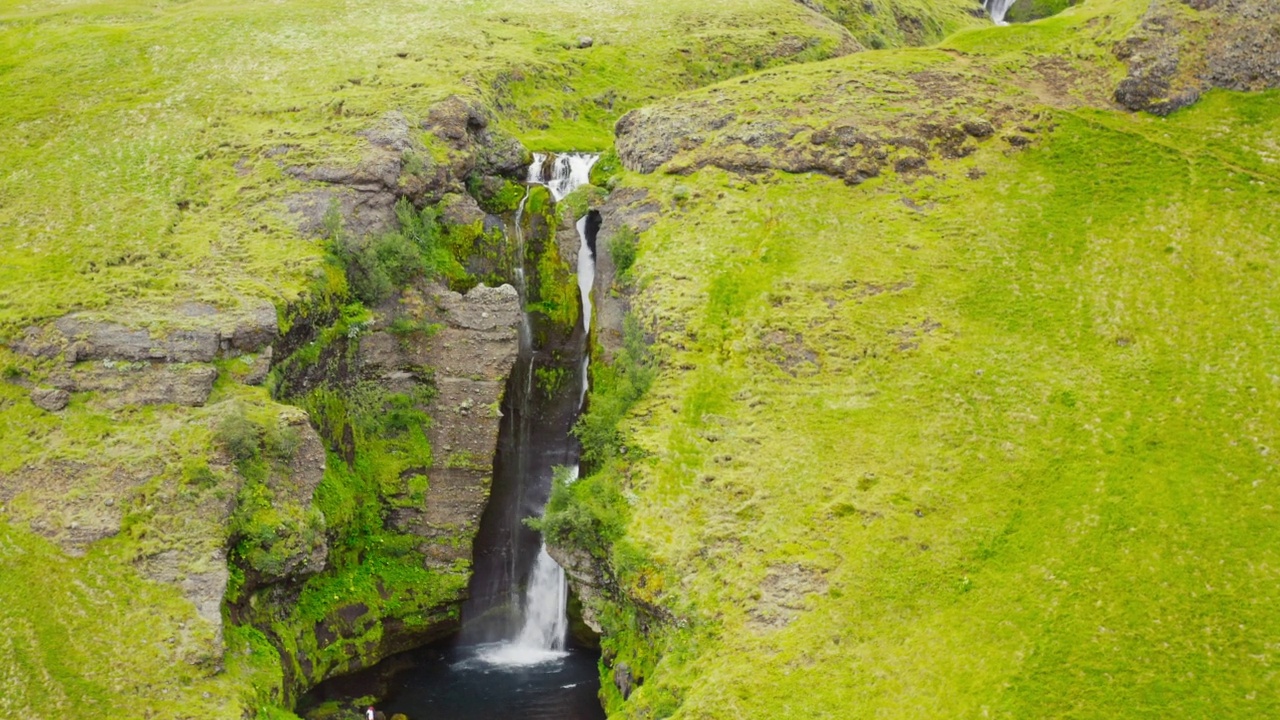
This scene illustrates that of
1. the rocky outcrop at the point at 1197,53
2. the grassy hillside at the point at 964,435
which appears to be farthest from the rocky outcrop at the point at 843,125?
the rocky outcrop at the point at 1197,53

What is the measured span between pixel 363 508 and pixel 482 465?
520cm

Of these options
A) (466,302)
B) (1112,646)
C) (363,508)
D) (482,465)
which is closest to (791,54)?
(466,302)

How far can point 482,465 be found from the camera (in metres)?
40.7

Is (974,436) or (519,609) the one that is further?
(519,609)

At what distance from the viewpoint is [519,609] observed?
4062 cm

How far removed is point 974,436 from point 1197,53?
28.1 m

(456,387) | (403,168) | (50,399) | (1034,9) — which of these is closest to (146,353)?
(50,399)

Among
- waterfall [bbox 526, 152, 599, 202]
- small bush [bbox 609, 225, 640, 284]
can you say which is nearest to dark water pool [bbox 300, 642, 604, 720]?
small bush [bbox 609, 225, 640, 284]

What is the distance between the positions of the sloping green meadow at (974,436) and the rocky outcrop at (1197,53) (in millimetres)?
1482

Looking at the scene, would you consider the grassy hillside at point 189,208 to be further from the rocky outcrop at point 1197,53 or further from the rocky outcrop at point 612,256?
the rocky outcrop at point 1197,53

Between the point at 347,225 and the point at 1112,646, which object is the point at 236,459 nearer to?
the point at 347,225

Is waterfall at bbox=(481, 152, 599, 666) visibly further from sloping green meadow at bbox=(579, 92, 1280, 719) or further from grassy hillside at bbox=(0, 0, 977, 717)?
sloping green meadow at bbox=(579, 92, 1280, 719)

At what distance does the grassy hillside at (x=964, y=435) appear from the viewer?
89.2 ft

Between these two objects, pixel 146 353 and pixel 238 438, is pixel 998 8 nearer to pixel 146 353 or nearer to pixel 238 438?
pixel 146 353
